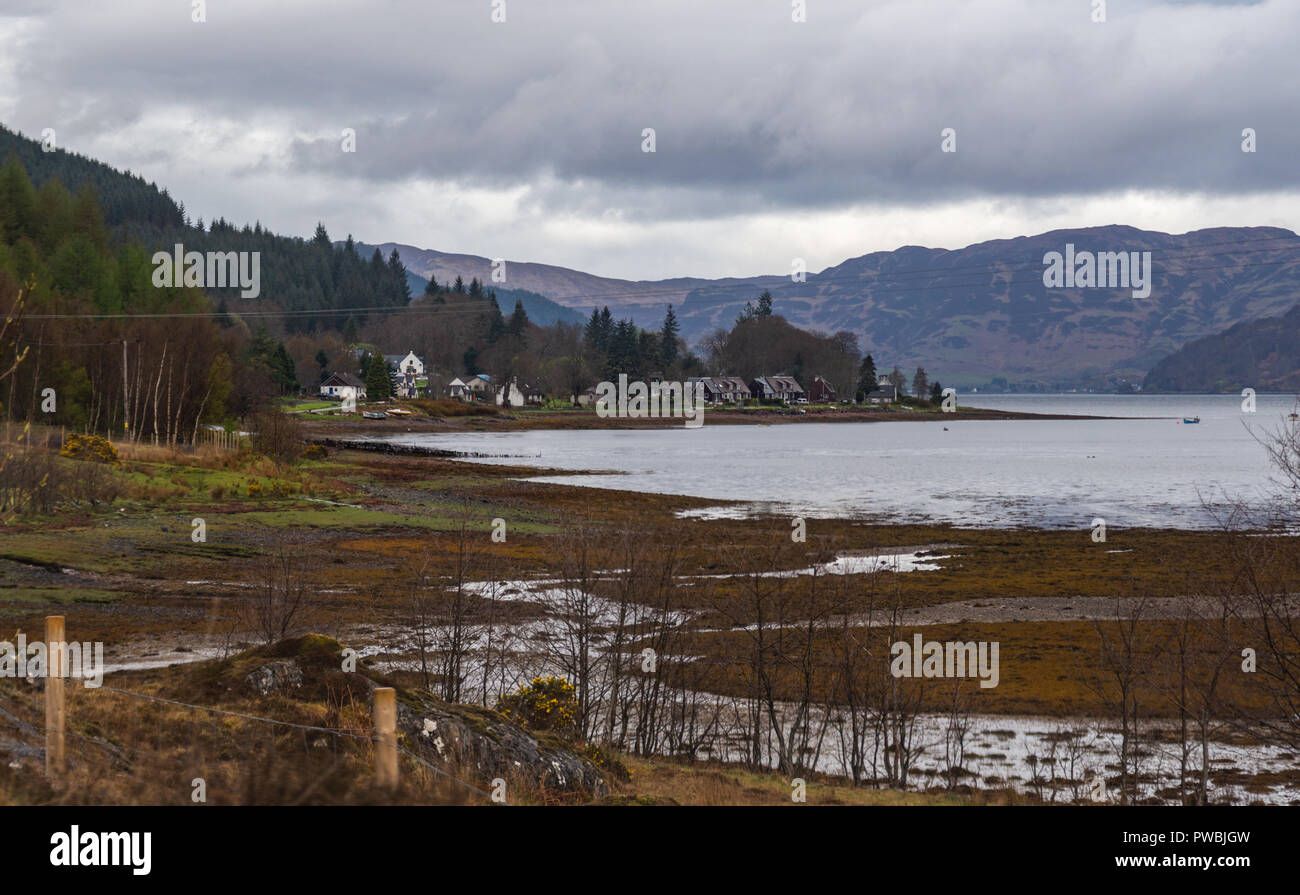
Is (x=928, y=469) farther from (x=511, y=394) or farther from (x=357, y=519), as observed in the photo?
(x=511, y=394)

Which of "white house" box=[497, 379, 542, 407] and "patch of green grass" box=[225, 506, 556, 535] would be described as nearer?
"patch of green grass" box=[225, 506, 556, 535]

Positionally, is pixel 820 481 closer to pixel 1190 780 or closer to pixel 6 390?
pixel 6 390

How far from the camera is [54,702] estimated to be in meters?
10.6

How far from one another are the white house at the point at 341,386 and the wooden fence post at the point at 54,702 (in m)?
168

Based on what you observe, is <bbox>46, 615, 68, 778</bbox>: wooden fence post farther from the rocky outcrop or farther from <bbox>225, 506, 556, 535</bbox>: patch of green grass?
<bbox>225, 506, 556, 535</bbox>: patch of green grass

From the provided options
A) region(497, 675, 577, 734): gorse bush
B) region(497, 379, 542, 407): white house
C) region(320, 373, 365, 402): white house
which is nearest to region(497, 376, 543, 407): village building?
region(497, 379, 542, 407): white house

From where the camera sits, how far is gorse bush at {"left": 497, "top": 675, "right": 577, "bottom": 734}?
17172mm

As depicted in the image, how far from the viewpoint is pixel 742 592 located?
3158cm

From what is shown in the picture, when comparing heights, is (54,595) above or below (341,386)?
below

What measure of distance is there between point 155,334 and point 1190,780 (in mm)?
65700

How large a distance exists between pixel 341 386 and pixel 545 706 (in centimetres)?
17141

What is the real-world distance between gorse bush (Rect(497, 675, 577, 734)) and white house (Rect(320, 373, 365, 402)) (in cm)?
16210

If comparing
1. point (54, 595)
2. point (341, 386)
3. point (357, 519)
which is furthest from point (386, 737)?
point (341, 386)
